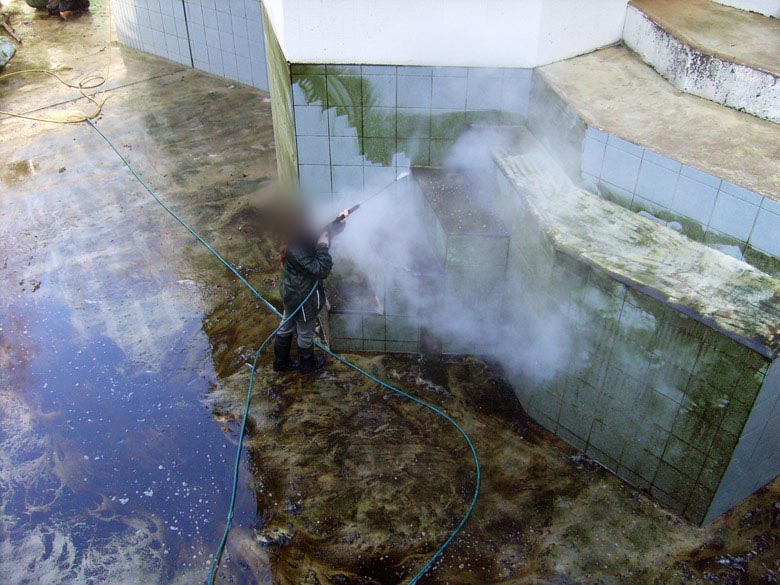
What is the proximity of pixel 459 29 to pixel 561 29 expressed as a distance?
2.99 ft

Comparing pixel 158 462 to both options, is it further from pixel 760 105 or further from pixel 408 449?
pixel 760 105

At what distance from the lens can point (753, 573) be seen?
13.5 ft

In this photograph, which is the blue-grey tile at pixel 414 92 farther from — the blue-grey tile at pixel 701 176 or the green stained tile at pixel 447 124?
the blue-grey tile at pixel 701 176

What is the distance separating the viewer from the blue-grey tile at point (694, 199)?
4301 mm

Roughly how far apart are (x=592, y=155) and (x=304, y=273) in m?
2.37

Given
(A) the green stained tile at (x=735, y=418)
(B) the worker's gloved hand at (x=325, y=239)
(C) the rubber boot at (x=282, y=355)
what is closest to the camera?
(A) the green stained tile at (x=735, y=418)

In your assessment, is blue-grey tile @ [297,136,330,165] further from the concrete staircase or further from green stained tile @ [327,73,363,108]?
the concrete staircase

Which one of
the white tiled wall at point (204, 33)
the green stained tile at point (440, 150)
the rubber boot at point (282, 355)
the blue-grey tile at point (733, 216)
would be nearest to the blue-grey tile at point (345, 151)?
the green stained tile at point (440, 150)

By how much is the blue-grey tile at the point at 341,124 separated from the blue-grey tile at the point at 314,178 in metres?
0.35

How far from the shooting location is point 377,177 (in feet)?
20.4

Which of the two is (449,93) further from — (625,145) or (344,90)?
(625,145)

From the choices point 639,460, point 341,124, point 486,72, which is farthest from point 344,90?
point 639,460

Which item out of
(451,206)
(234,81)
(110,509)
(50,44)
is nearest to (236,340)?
(110,509)

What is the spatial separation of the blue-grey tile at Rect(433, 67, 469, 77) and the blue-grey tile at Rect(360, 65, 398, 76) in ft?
1.14
